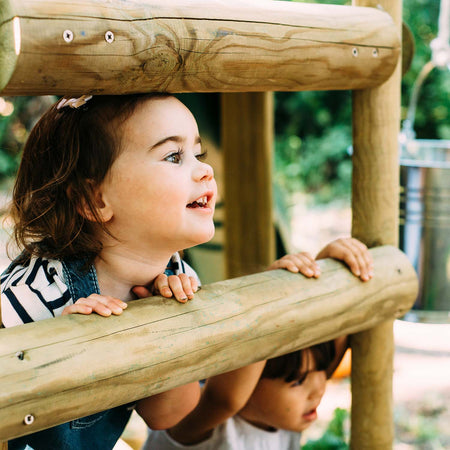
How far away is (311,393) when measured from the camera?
6.88 ft

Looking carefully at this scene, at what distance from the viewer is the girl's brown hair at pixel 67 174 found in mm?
1458

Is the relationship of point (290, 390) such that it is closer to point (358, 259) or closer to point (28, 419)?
point (358, 259)

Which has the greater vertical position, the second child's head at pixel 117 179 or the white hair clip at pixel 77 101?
the white hair clip at pixel 77 101

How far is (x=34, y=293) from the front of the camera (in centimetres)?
146

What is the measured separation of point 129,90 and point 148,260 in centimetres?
47

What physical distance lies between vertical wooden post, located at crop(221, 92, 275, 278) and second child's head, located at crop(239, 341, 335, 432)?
1061 millimetres

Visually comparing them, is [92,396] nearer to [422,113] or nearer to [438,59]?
[438,59]

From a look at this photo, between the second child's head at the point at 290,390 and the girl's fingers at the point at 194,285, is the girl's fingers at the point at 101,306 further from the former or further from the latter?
the second child's head at the point at 290,390

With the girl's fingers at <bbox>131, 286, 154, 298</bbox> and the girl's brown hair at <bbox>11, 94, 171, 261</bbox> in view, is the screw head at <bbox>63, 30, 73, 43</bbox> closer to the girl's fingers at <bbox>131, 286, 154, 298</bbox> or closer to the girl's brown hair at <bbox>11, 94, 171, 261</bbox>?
the girl's brown hair at <bbox>11, 94, 171, 261</bbox>

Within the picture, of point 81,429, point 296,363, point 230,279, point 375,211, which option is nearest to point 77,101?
point 230,279

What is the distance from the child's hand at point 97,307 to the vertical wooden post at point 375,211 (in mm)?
895

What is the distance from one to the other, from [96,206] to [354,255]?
0.70 metres

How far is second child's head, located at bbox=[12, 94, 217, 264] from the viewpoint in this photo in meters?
1.45

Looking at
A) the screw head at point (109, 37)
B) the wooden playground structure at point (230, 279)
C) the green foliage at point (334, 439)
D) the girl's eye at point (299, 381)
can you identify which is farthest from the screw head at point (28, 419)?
the green foliage at point (334, 439)
